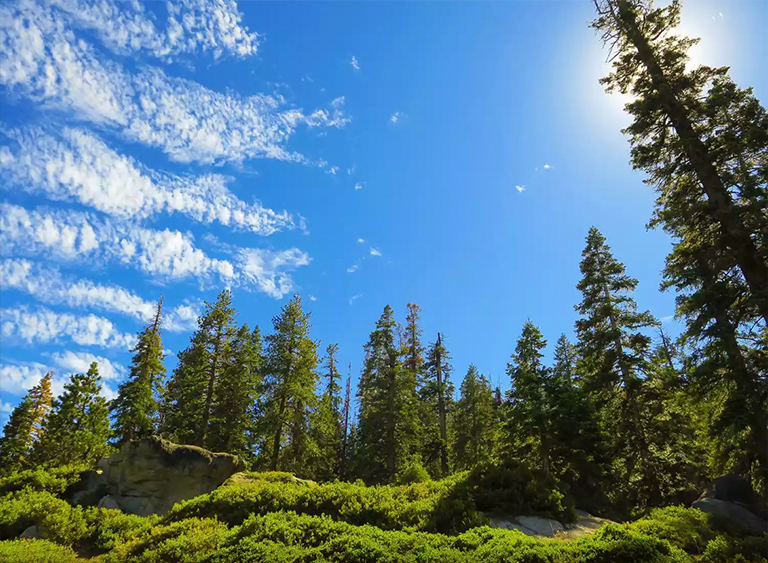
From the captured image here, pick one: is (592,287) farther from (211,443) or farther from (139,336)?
(139,336)

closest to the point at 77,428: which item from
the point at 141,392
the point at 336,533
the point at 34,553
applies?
the point at 141,392

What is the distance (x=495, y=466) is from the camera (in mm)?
14977

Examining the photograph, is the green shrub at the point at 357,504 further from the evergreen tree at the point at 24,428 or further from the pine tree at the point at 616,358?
the evergreen tree at the point at 24,428

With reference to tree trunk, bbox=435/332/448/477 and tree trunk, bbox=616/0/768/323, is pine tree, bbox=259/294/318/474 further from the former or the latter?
tree trunk, bbox=616/0/768/323

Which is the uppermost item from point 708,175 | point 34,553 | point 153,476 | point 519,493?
point 708,175

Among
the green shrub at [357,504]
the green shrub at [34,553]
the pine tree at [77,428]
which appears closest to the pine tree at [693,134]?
the green shrub at [357,504]

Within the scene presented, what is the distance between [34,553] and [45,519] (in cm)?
378

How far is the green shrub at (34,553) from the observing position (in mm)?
10742

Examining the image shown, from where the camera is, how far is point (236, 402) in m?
32.6

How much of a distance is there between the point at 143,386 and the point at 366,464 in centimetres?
1798

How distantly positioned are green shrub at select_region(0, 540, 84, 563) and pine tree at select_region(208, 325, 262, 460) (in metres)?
18.5

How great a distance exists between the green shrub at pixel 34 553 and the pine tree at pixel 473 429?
32.5 m

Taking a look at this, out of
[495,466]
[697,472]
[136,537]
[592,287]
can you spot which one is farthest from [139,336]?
[697,472]

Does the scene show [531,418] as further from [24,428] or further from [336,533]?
[24,428]
